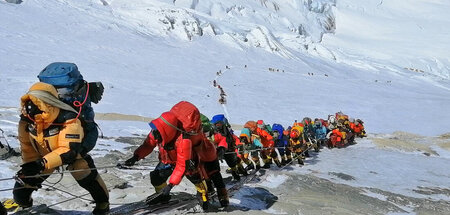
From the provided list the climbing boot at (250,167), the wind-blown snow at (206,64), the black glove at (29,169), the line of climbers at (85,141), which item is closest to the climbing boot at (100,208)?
the line of climbers at (85,141)

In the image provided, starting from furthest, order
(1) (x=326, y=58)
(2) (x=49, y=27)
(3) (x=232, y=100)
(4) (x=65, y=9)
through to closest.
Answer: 1. (1) (x=326, y=58)
2. (4) (x=65, y=9)
3. (2) (x=49, y=27)
4. (3) (x=232, y=100)

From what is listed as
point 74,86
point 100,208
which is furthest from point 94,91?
point 100,208

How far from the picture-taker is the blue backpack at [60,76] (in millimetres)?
4477

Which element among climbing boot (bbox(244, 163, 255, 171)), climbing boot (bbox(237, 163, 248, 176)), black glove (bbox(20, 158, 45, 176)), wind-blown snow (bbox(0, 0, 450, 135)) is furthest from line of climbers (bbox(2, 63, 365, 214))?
wind-blown snow (bbox(0, 0, 450, 135))

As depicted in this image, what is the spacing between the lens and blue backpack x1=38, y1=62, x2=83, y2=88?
4477 millimetres

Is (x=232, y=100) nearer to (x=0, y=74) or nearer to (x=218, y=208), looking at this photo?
(x=0, y=74)

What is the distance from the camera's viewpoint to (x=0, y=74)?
2588cm

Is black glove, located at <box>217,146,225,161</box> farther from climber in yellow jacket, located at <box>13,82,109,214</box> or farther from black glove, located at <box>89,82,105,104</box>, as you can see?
climber in yellow jacket, located at <box>13,82,109,214</box>

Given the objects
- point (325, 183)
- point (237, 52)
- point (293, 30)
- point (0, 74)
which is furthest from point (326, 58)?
point (325, 183)

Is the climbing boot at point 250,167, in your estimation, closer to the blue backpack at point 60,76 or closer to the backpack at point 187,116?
the backpack at point 187,116

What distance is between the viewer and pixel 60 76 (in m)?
4.48

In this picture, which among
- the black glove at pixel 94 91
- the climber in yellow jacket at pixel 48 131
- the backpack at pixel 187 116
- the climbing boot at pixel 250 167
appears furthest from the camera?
the climbing boot at pixel 250 167

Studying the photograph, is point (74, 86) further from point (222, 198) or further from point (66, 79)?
point (222, 198)

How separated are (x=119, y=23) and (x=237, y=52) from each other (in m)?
15.8
